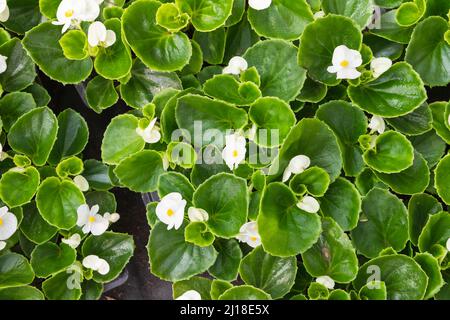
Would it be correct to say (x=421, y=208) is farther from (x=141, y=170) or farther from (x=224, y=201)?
(x=141, y=170)

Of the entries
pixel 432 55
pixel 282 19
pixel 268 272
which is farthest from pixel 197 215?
pixel 432 55

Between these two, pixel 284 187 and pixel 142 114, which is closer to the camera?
pixel 284 187

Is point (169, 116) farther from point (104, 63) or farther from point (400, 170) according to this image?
point (400, 170)

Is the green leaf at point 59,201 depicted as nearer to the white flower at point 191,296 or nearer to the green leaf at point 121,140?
the green leaf at point 121,140

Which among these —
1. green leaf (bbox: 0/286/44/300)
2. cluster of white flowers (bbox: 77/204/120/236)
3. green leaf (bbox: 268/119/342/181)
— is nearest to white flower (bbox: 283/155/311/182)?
green leaf (bbox: 268/119/342/181)

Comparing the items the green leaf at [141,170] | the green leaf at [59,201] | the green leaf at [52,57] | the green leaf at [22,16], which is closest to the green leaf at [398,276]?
the green leaf at [141,170]
